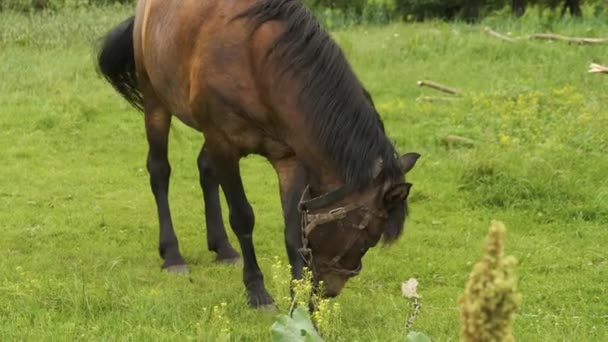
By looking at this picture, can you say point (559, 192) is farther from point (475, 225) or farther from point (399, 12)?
point (399, 12)

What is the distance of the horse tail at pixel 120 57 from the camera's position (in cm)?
648

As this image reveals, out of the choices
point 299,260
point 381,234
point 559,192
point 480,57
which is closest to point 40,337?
point 299,260

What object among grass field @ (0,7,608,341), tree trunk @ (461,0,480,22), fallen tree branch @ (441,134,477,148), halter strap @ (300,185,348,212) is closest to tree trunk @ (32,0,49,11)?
grass field @ (0,7,608,341)

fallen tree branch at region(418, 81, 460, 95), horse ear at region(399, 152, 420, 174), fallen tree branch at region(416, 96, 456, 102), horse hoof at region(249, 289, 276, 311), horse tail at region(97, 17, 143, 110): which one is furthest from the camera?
fallen tree branch at region(418, 81, 460, 95)

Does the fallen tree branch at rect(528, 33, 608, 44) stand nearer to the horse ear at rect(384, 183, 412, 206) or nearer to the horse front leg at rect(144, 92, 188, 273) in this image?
the horse front leg at rect(144, 92, 188, 273)

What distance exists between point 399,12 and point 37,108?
15.6 m

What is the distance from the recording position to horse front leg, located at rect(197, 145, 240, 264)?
6.00 metres

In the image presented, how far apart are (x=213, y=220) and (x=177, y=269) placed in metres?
0.53

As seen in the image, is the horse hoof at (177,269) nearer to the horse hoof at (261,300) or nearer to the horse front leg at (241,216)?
the horse front leg at (241,216)

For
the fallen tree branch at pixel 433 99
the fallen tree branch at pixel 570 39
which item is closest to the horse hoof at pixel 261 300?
the fallen tree branch at pixel 433 99

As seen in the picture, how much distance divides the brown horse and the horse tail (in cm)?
116

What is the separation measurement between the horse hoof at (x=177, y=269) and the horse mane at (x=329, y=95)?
1.73m

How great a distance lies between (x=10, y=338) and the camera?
3.99 meters

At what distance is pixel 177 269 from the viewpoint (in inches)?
225
